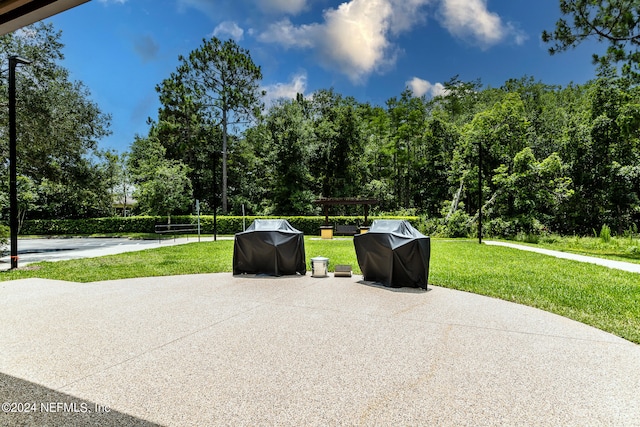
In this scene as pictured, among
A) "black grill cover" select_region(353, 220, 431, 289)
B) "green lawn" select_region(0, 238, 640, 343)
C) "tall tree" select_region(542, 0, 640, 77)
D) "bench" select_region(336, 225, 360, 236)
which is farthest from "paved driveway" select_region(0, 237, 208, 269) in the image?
"tall tree" select_region(542, 0, 640, 77)

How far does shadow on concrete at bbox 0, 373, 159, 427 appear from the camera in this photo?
7.54ft

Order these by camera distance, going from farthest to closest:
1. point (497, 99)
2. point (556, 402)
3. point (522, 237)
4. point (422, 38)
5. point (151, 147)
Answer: point (422, 38) < point (497, 99) < point (151, 147) < point (522, 237) < point (556, 402)

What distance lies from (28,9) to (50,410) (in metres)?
2.71

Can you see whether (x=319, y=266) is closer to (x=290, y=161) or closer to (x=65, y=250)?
(x=65, y=250)

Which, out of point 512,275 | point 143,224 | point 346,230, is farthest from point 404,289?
point 143,224

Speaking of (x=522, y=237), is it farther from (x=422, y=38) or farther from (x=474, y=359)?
(x=422, y=38)

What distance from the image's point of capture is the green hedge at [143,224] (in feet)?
79.4

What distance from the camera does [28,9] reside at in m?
2.32

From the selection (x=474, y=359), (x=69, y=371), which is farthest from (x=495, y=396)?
(x=69, y=371)

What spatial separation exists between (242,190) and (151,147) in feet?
26.8

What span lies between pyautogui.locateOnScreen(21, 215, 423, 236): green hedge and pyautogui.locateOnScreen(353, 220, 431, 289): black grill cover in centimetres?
1654

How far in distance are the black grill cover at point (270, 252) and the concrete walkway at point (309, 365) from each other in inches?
88.4

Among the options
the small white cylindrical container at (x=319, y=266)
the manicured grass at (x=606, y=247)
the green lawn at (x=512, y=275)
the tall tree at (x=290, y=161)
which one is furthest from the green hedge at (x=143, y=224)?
the small white cylindrical container at (x=319, y=266)

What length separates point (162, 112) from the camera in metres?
31.7
